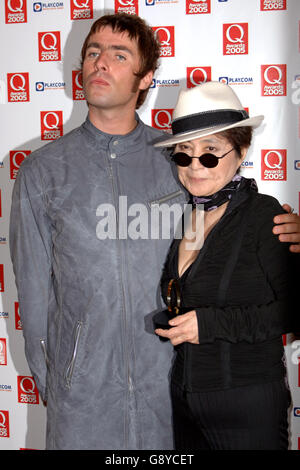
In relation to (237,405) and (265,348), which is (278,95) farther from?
(237,405)

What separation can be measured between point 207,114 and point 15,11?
1717mm

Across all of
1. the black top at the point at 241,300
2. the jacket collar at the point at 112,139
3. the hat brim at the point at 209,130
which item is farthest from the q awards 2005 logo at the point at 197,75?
the black top at the point at 241,300

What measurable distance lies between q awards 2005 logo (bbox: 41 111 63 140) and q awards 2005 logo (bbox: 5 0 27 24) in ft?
1.71

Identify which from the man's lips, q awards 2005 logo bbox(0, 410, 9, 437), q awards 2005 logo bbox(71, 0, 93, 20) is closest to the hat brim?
the man's lips

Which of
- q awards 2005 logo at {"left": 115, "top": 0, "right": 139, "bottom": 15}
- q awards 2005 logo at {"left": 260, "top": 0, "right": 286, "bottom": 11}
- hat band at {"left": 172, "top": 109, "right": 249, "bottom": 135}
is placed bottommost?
hat band at {"left": 172, "top": 109, "right": 249, "bottom": 135}

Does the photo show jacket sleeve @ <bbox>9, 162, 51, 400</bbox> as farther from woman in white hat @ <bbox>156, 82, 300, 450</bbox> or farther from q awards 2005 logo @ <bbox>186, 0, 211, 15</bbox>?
q awards 2005 logo @ <bbox>186, 0, 211, 15</bbox>

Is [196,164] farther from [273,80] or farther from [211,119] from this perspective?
[273,80]

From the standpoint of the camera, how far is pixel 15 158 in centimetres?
294

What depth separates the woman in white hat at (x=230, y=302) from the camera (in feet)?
5.08

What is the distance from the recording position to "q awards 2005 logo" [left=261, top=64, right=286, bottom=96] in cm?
259

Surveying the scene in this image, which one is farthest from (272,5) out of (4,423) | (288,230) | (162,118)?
(4,423)

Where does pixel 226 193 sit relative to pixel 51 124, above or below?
below
